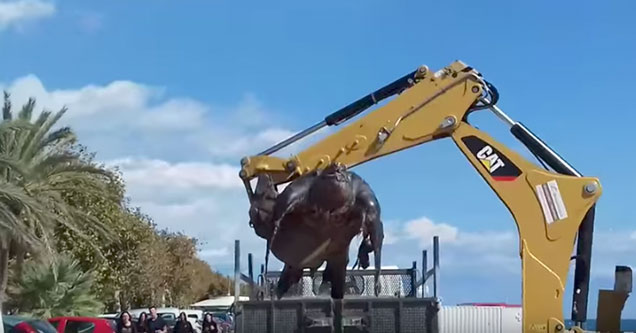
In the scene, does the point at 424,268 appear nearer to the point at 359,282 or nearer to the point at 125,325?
the point at 359,282

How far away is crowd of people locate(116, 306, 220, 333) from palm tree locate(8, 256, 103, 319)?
906 cm

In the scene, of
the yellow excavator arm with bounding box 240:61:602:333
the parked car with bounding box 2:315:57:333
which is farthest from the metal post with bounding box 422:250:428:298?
the parked car with bounding box 2:315:57:333

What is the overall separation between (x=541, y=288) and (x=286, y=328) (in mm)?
2835

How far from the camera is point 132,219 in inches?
1774

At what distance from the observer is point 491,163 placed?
12203 millimetres

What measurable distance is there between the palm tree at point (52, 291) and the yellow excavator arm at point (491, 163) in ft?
70.6

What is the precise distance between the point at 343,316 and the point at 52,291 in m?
24.5

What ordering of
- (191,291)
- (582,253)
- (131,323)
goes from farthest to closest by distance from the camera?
(191,291), (131,323), (582,253)

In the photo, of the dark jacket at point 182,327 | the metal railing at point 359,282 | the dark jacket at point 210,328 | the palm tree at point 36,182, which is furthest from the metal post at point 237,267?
the palm tree at point 36,182

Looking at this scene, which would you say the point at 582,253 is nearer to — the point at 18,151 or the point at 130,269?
the point at 18,151

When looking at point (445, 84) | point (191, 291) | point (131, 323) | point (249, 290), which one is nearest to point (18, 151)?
point (131, 323)

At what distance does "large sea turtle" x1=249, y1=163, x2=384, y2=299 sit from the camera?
1223 centimetres

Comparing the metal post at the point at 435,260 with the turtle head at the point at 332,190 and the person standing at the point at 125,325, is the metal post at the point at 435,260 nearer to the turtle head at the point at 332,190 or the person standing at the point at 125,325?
the turtle head at the point at 332,190

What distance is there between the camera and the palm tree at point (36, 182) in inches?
991
